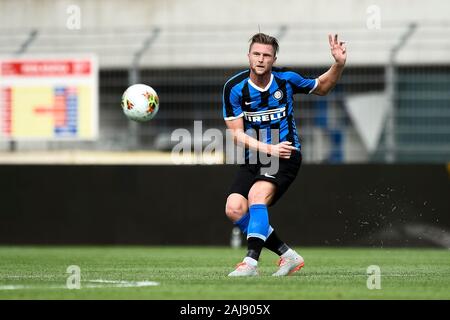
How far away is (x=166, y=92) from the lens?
15008 millimetres

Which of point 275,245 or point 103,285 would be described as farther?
point 275,245

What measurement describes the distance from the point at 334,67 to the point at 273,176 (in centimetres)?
97

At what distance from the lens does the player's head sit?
787 centimetres

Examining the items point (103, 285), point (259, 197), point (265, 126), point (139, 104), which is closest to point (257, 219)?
point (259, 197)

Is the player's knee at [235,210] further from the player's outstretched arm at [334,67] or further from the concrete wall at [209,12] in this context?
the concrete wall at [209,12]

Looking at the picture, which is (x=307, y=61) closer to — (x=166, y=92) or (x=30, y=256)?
(x=166, y=92)

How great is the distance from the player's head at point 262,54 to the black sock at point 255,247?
4.17 feet

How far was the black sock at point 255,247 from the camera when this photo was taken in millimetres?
7668

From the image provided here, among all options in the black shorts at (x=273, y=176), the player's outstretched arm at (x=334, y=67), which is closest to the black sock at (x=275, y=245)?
the black shorts at (x=273, y=176)

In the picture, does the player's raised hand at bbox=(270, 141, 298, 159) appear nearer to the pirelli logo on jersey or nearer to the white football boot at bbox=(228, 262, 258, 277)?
the pirelli logo on jersey

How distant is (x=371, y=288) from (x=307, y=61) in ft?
35.8

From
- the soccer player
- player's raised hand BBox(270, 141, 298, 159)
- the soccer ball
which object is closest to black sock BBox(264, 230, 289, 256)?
the soccer player

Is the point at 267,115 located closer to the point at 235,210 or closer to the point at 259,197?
the point at 259,197

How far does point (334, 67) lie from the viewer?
8008mm
